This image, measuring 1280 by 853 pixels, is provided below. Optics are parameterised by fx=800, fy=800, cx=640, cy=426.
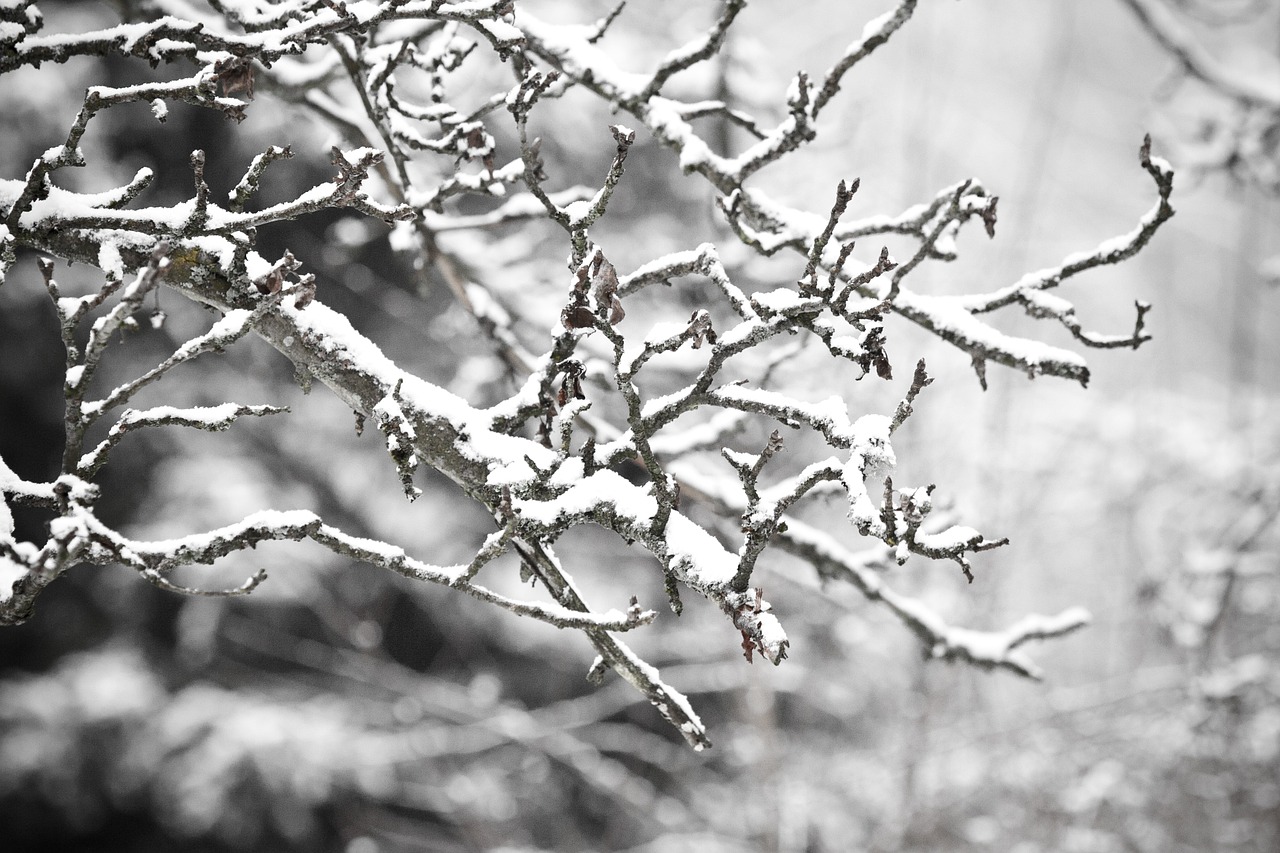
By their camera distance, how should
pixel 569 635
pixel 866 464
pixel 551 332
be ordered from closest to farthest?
pixel 866 464, pixel 551 332, pixel 569 635

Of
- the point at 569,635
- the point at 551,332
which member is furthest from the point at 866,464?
the point at 569,635

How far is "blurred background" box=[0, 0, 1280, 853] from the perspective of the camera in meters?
4.47

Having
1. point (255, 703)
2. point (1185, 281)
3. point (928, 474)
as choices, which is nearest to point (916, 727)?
point (928, 474)

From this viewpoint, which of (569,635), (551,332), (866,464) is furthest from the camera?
(569,635)

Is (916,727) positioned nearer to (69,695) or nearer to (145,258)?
(145,258)

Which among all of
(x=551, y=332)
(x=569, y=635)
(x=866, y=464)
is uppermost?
(x=569, y=635)

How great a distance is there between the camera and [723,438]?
195 centimetres

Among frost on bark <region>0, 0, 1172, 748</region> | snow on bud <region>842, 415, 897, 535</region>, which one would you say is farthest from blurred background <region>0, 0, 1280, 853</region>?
snow on bud <region>842, 415, 897, 535</region>

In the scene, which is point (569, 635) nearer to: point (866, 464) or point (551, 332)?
point (551, 332)

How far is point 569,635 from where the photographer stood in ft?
18.9

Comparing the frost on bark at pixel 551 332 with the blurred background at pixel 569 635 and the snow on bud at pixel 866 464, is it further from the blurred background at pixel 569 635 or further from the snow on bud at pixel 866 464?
the blurred background at pixel 569 635

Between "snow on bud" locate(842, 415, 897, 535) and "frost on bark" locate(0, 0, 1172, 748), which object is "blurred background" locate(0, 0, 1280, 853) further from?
"snow on bud" locate(842, 415, 897, 535)

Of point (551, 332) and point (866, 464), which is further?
point (551, 332)

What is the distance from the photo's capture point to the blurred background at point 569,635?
4.47 meters
